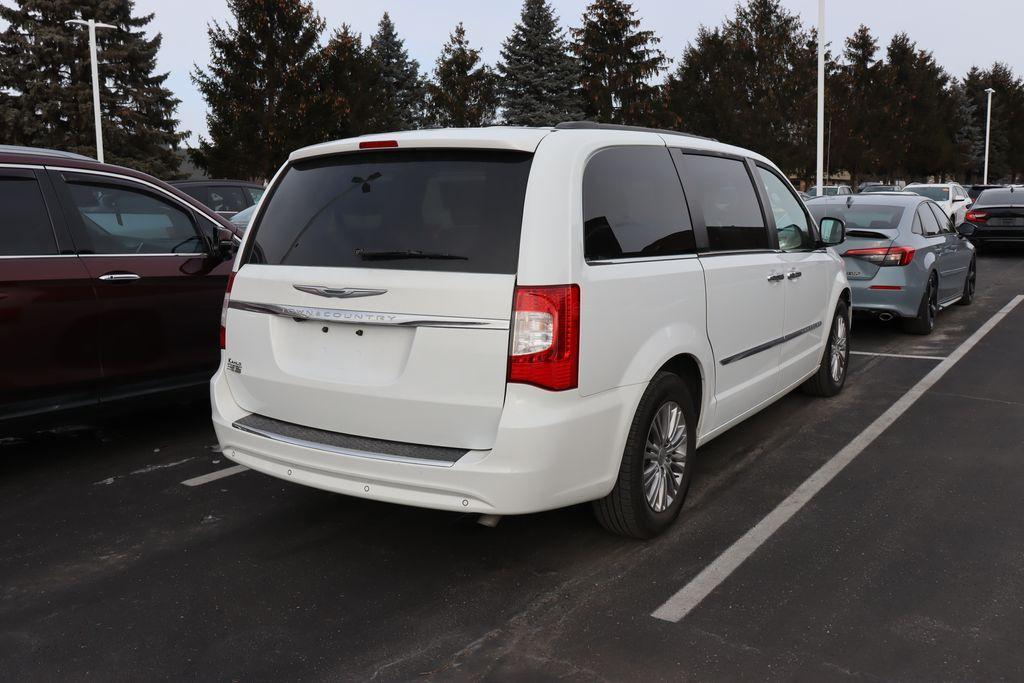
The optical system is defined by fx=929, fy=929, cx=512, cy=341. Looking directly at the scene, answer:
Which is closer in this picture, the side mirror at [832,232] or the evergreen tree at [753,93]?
the side mirror at [832,232]

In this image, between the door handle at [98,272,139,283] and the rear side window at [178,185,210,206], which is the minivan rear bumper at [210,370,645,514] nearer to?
the door handle at [98,272,139,283]

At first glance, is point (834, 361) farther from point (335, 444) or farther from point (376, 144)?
point (335, 444)

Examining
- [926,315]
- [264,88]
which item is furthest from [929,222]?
[264,88]

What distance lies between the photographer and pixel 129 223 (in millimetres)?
5840

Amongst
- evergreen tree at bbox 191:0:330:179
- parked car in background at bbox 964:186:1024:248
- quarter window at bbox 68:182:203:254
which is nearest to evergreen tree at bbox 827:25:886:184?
evergreen tree at bbox 191:0:330:179

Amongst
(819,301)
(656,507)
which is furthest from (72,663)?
(819,301)

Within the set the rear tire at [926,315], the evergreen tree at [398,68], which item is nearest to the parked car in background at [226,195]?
the rear tire at [926,315]

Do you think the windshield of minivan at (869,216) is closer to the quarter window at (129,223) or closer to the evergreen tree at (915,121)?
the quarter window at (129,223)

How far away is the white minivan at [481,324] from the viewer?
3457 mm

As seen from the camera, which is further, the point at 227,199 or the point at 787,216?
the point at 227,199

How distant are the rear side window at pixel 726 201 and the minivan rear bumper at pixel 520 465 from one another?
1.31 metres

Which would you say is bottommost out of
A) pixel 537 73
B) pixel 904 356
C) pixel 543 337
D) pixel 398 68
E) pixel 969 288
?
pixel 904 356

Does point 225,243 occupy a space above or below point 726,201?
below

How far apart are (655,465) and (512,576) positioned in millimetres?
822
